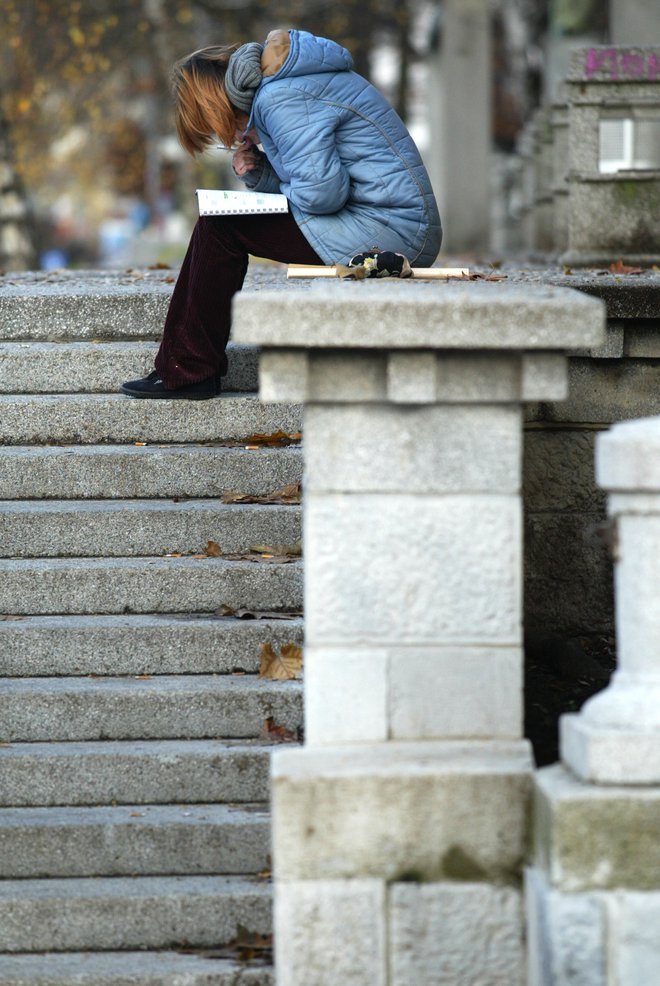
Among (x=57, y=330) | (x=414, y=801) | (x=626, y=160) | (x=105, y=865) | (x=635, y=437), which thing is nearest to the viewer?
(x=635, y=437)

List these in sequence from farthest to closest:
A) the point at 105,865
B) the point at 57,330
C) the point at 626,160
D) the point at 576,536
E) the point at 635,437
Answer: the point at 626,160 < the point at 57,330 < the point at 576,536 < the point at 105,865 < the point at 635,437

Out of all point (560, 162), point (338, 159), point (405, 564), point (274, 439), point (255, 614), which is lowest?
point (255, 614)

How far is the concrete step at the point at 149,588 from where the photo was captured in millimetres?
5699

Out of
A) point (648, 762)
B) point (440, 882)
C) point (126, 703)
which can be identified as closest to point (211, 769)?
point (126, 703)

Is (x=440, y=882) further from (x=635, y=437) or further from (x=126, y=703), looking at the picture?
(x=126, y=703)

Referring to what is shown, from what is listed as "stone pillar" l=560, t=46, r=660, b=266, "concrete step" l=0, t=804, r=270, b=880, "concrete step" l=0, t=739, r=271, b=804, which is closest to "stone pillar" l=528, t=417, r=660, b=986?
"concrete step" l=0, t=804, r=270, b=880

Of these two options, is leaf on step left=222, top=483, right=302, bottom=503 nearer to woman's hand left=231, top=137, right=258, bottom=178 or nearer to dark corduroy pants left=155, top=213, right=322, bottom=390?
dark corduroy pants left=155, top=213, right=322, bottom=390

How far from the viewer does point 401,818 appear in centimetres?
386

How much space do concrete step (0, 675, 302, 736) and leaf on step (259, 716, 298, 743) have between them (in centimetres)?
2

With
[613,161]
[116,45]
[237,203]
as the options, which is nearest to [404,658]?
[237,203]

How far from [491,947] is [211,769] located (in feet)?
4.74

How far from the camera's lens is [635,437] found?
3.59 m

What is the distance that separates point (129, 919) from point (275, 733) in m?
0.80

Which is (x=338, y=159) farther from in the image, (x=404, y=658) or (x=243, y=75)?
(x=404, y=658)
